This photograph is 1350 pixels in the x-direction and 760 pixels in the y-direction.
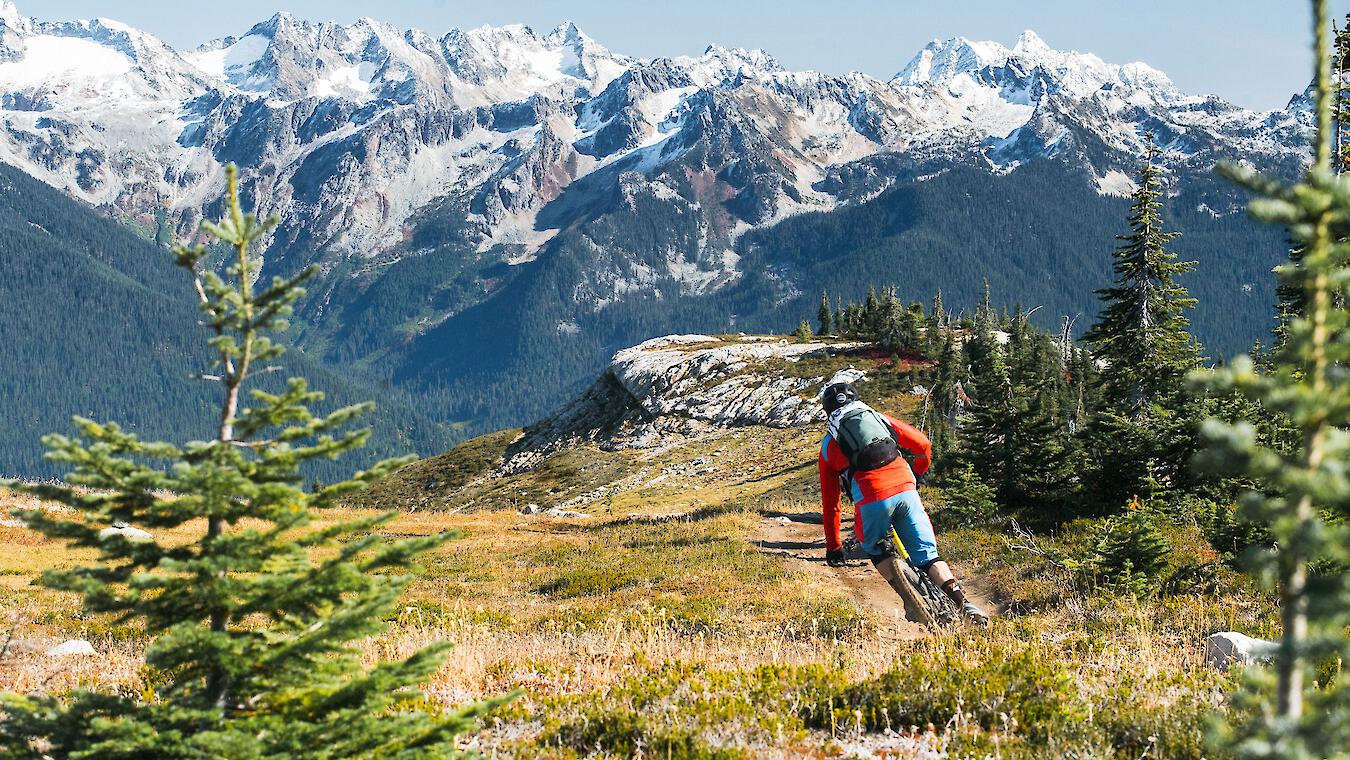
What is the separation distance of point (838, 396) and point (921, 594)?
2.53 m

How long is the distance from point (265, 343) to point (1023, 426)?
69.3 ft

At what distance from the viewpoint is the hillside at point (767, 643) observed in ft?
19.6

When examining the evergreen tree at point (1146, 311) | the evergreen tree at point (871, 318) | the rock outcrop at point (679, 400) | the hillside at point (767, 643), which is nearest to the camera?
the hillside at point (767, 643)

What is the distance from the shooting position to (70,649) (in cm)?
1093

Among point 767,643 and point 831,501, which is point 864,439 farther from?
point 767,643

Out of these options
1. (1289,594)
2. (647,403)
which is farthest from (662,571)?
(647,403)

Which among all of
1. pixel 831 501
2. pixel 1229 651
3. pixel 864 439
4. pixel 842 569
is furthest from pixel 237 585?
pixel 842 569

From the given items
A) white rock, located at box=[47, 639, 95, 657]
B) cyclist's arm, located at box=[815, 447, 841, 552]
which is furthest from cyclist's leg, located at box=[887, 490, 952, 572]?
white rock, located at box=[47, 639, 95, 657]

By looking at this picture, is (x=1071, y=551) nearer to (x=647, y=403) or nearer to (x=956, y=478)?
(x=956, y=478)

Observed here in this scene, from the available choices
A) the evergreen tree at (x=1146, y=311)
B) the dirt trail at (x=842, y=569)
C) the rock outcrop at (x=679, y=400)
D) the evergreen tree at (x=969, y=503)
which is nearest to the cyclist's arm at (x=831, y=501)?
the dirt trail at (x=842, y=569)

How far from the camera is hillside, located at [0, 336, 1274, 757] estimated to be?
5988mm

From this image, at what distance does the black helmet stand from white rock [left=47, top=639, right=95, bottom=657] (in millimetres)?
9563

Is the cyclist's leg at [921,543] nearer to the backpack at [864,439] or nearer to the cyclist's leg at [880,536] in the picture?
the cyclist's leg at [880,536]

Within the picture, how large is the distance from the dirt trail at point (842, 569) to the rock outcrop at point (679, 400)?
3721 centimetres
